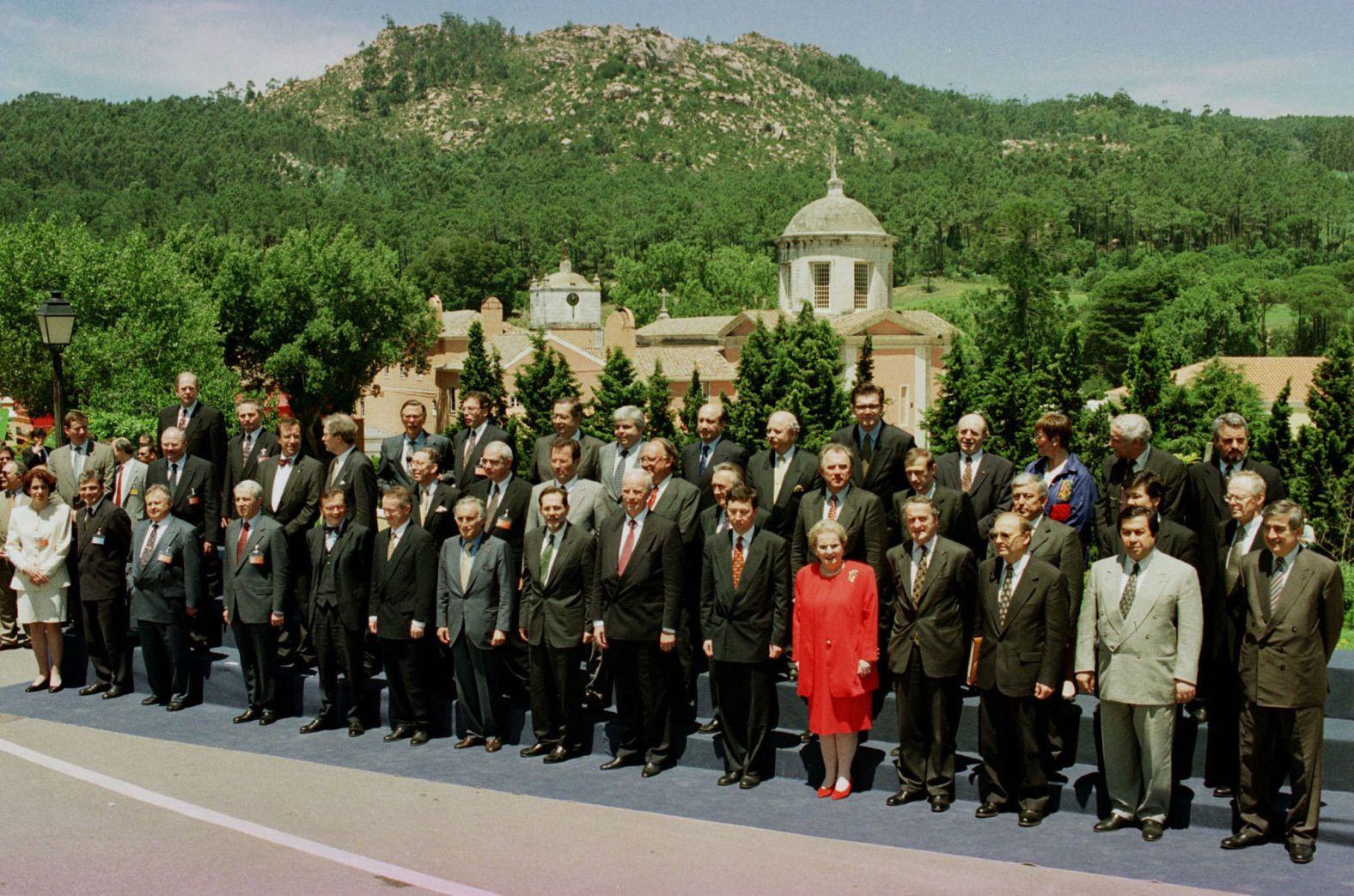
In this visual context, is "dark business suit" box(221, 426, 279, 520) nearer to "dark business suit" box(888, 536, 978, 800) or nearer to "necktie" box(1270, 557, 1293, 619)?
"dark business suit" box(888, 536, 978, 800)

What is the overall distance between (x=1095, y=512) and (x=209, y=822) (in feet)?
17.6

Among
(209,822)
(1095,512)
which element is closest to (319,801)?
(209,822)

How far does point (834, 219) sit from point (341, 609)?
5478cm

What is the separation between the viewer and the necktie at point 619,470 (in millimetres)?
8594

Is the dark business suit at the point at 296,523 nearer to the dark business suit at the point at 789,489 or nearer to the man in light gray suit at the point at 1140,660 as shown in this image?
the dark business suit at the point at 789,489

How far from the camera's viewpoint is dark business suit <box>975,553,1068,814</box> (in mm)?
6230

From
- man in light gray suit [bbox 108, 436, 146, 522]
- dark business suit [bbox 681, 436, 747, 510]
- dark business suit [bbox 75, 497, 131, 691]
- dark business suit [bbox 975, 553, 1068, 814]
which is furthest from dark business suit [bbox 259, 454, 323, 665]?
dark business suit [bbox 975, 553, 1068, 814]

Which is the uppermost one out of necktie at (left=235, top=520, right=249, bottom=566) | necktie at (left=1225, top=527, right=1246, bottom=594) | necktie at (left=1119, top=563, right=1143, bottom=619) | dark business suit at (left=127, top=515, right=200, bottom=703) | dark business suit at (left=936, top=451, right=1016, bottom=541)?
dark business suit at (left=936, top=451, right=1016, bottom=541)

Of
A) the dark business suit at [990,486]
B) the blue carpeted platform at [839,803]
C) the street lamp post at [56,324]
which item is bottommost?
the blue carpeted platform at [839,803]

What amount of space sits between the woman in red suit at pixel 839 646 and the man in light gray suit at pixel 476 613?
6.85 feet

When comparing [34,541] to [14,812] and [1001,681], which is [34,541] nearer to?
[14,812]

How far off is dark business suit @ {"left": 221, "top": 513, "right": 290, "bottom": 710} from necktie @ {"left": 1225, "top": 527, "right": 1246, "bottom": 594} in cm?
606

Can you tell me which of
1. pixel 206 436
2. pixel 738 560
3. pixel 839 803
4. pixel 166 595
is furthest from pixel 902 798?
pixel 206 436

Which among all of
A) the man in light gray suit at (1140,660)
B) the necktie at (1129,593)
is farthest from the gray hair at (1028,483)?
the necktie at (1129,593)
